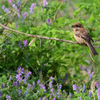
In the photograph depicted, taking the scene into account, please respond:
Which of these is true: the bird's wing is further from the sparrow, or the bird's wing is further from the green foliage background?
the green foliage background

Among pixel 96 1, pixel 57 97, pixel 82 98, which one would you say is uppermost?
pixel 96 1

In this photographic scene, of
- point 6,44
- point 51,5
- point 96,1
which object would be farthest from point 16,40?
point 96,1

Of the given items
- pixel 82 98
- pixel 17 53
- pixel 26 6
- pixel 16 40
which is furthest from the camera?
pixel 26 6

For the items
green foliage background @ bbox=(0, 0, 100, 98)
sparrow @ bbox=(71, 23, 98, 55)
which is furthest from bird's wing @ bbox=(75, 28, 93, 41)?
green foliage background @ bbox=(0, 0, 100, 98)

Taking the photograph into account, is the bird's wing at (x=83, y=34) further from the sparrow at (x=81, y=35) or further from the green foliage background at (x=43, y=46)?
the green foliage background at (x=43, y=46)

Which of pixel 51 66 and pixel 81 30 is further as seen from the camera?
pixel 51 66

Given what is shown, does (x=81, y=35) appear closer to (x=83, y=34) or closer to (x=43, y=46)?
(x=83, y=34)

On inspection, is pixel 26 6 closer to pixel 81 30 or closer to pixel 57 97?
pixel 81 30

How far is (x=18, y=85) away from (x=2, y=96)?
0.26 meters

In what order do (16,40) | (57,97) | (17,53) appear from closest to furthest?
(57,97), (16,40), (17,53)

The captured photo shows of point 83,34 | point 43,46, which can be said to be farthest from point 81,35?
point 43,46

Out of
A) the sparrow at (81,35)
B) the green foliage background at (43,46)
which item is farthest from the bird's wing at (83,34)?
the green foliage background at (43,46)

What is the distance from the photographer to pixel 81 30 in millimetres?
2967

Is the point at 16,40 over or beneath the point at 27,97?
over
